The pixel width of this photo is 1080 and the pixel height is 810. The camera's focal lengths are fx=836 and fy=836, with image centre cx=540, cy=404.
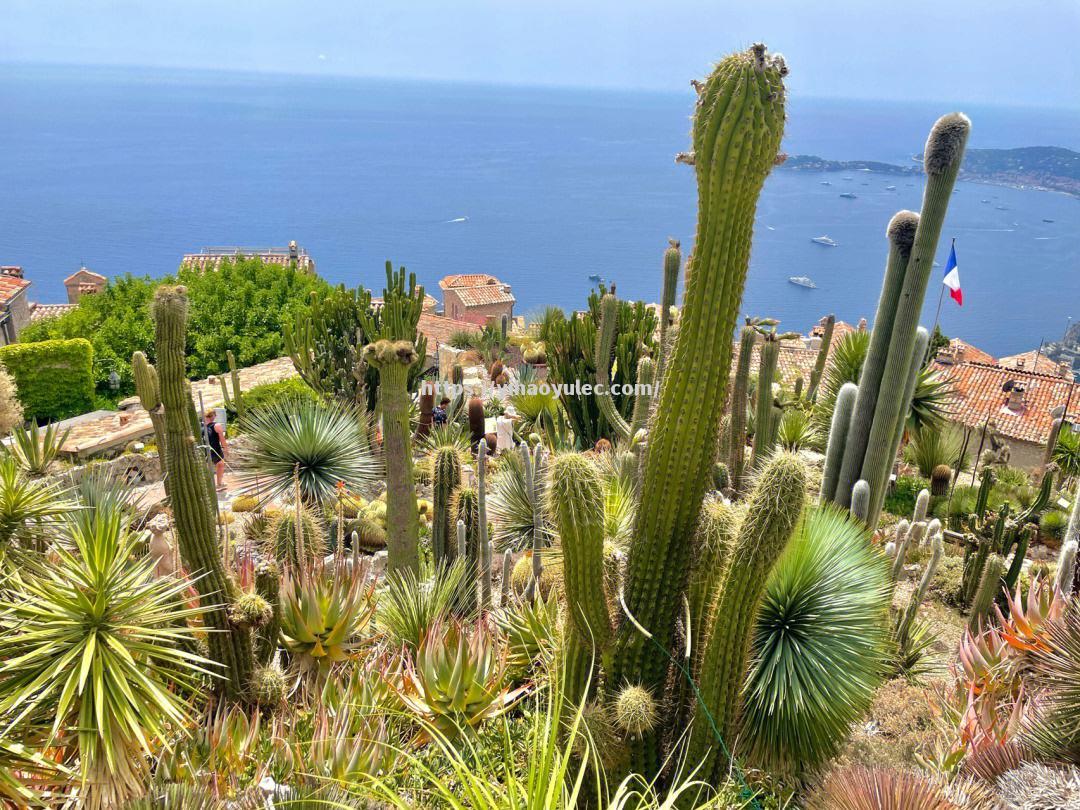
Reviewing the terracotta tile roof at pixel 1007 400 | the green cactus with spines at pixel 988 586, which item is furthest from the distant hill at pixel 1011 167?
the green cactus with spines at pixel 988 586

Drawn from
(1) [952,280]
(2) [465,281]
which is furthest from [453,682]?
Answer: (2) [465,281]

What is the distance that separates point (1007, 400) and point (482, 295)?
26068 millimetres

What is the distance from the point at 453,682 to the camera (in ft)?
18.5

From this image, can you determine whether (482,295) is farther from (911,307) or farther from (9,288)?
(911,307)

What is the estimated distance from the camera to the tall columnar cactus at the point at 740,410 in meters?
9.95

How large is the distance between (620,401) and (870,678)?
8.56m

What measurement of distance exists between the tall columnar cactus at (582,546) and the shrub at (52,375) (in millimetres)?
21566

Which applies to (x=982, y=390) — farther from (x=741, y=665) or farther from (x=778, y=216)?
(x=778, y=216)

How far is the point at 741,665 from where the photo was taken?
458 centimetres

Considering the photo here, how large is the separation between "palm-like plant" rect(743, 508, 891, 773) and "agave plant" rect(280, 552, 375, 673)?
3022 mm

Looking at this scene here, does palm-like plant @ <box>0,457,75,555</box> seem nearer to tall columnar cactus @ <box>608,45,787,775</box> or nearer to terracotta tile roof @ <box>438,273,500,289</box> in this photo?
tall columnar cactus @ <box>608,45,787,775</box>

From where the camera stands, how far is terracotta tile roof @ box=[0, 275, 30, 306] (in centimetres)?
2747

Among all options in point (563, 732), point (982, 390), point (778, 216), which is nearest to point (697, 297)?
point (563, 732)

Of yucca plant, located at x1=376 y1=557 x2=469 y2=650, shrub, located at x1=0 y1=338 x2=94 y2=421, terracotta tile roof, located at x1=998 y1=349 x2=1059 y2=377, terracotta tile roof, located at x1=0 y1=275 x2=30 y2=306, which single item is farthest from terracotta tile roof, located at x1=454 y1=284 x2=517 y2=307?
yucca plant, located at x1=376 y1=557 x2=469 y2=650
